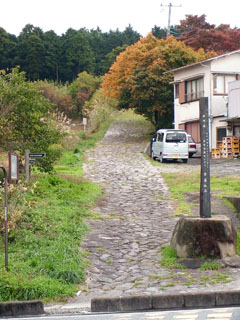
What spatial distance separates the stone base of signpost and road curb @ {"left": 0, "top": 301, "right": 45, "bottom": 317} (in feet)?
11.9

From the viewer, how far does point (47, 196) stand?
15750 mm

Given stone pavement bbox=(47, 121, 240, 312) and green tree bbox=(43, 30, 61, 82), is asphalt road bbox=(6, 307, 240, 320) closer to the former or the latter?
stone pavement bbox=(47, 121, 240, 312)

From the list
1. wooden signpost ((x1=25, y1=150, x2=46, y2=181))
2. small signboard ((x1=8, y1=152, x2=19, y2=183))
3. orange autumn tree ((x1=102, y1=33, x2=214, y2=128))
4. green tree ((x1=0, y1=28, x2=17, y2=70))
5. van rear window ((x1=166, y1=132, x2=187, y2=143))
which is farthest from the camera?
green tree ((x1=0, y1=28, x2=17, y2=70))

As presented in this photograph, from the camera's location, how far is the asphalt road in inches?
298

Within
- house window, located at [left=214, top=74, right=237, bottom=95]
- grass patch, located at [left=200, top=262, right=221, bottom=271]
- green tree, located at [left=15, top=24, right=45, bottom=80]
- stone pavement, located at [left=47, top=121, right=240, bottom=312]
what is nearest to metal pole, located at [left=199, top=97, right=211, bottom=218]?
grass patch, located at [left=200, top=262, right=221, bottom=271]

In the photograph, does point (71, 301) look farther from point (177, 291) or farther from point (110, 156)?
point (110, 156)

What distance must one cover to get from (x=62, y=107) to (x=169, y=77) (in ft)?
68.7

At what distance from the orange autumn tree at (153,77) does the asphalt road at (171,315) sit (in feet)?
98.9

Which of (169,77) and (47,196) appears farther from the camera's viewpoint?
(169,77)

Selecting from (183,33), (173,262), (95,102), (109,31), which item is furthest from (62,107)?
(173,262)

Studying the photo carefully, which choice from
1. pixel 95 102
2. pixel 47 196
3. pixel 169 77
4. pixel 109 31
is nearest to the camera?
pixel 47 196

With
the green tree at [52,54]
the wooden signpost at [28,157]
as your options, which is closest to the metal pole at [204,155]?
the wooden signpost at [28,157]

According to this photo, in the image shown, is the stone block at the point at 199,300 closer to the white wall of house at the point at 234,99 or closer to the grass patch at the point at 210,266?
the grass patch at the point at 210,266

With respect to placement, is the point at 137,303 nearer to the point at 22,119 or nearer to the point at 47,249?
the point at 47,249
